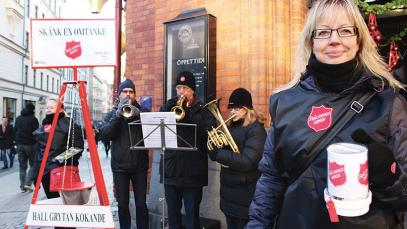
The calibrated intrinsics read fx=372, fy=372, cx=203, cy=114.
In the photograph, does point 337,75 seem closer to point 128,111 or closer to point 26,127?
point 128,111

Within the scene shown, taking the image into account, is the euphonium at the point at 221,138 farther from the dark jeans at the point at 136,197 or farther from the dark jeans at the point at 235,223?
the dark jeans at the point at 136,197

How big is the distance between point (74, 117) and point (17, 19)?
3279cm

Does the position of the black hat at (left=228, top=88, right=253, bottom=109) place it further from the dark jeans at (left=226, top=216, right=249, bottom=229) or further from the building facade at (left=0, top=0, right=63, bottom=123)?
the building facade at (left=0, top=0, right=63, bottom=123)

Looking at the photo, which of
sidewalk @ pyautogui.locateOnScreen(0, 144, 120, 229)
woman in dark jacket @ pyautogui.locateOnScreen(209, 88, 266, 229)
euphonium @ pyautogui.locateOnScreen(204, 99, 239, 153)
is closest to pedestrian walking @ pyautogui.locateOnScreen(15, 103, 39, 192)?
sidewalk @ pyautogui.locateOnScreen(0, 144, 120, 229)

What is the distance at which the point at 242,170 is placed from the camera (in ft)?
12.4

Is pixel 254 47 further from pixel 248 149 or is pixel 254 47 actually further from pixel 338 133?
pixel 338 133

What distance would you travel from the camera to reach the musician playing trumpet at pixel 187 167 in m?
4.48

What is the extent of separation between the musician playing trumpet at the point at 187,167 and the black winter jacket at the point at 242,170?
1.92 feet

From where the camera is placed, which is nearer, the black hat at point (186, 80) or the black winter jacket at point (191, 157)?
the black winter jacket at point (191, 157)

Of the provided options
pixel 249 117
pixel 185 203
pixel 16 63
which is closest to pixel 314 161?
pixel 249 117

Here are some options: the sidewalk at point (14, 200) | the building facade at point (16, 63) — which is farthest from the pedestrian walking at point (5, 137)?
the building facade at point (16, 63)

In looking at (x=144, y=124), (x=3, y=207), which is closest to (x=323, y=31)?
(x=144, y=124)

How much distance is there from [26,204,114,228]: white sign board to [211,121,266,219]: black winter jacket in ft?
4.09

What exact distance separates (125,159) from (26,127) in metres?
5.50
